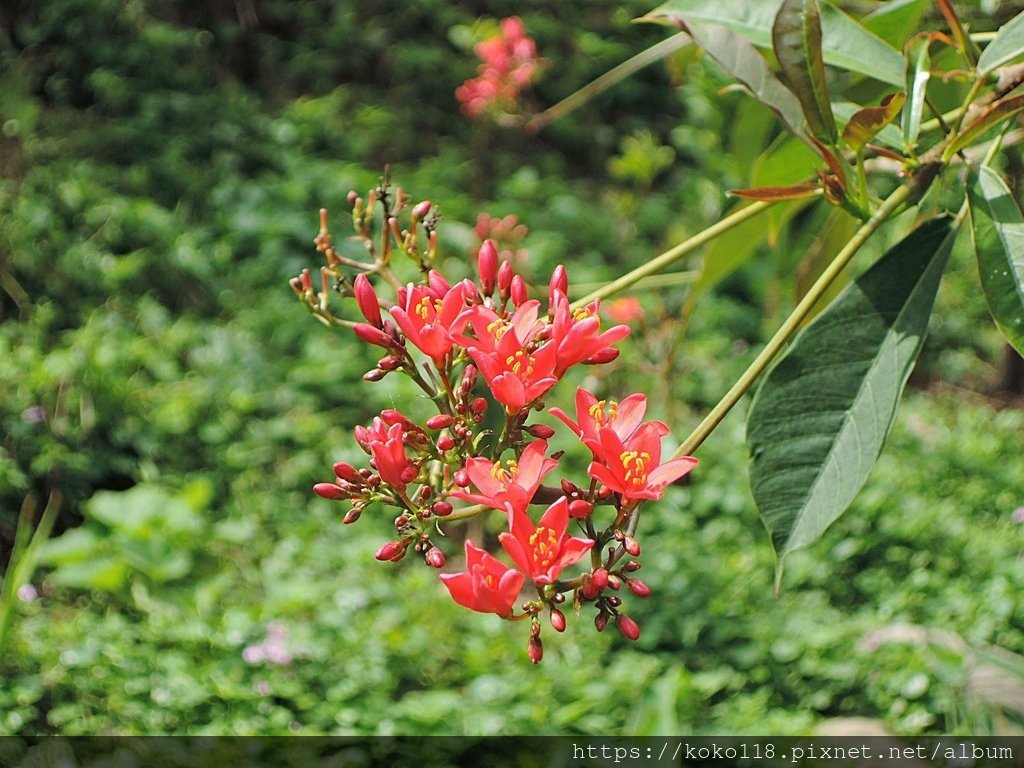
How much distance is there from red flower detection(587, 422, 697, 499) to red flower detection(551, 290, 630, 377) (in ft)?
0.15

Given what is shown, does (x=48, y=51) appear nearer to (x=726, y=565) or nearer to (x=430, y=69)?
(x=430, y=69)

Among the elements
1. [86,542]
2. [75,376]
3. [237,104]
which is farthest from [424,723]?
[237,104]

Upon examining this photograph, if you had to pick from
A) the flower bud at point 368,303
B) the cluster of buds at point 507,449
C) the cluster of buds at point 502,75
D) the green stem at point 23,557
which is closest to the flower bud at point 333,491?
the cluster of buds at point 507,449

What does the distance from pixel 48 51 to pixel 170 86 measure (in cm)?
40

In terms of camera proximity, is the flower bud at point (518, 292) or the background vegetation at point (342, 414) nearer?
the flower bud at point (518, 292)

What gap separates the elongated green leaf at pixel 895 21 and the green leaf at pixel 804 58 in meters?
0.29

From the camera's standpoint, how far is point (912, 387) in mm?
3682

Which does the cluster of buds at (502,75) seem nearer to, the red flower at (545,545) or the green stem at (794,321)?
the green stem at (794,321)

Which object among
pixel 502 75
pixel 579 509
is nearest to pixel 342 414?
pixel 502 75

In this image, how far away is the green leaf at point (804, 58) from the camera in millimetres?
717

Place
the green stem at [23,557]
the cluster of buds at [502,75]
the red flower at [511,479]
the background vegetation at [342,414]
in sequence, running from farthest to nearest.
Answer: the cluster of buds at [502,75] < the background vegetation at [342,414] < the green stem at [23,557] < the red flower at [511,479]

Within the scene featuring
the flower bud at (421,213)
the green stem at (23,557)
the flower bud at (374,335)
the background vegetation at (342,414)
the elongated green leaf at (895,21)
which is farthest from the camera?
the background vegetation at (342,414)

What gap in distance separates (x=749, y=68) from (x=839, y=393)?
0.23 meters

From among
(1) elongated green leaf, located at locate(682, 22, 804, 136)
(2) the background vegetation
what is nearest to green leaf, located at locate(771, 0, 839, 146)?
(1) elongated green leaf, located at locate(682, 22, 804, 136)
